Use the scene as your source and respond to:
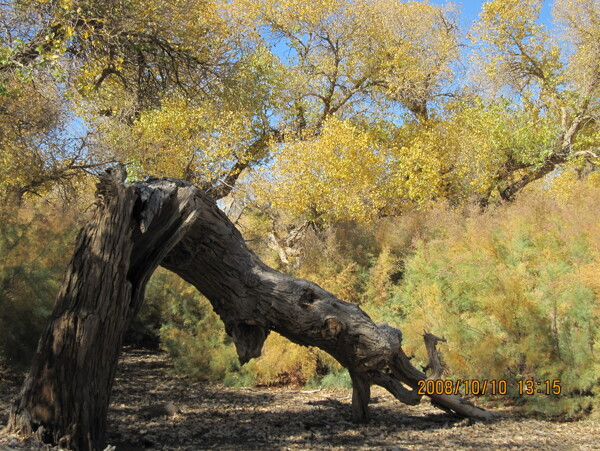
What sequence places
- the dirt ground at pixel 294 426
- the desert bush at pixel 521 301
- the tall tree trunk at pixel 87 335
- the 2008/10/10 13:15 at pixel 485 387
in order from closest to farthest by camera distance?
1. the tall tree trunk at pixel 87 335
2. the dirt ground at pixel 294 426
3. the 2008/10/10 13:15 at pixel 485 387
4. the desert bush at pixel 521 301

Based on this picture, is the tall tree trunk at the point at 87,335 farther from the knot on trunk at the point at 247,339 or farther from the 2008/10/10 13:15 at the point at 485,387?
the 2008/10/10 13:15 at the point at 485,387

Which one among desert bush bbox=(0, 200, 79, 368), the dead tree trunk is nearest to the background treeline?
desert bush bbox=(0, 200, 79, 368)

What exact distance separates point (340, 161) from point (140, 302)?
8172mm

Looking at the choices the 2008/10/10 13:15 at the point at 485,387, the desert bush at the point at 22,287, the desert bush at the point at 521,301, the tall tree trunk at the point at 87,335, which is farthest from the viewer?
the desert bush at the point at 22,287

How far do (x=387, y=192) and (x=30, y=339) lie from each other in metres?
8.87

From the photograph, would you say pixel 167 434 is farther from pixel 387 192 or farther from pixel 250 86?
pixel 250 86

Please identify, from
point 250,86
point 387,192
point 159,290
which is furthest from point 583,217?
point 250,86

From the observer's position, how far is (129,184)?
4316 mm

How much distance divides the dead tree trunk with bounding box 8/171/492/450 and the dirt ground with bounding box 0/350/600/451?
343 millimetres

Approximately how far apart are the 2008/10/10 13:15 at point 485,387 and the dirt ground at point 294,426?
1.10 ft

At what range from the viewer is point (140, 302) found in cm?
460

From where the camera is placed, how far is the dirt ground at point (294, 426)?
5.11m

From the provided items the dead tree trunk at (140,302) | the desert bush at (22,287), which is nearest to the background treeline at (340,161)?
the desert bush at (22,287)

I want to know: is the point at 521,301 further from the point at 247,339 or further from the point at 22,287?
the point at 22,287
